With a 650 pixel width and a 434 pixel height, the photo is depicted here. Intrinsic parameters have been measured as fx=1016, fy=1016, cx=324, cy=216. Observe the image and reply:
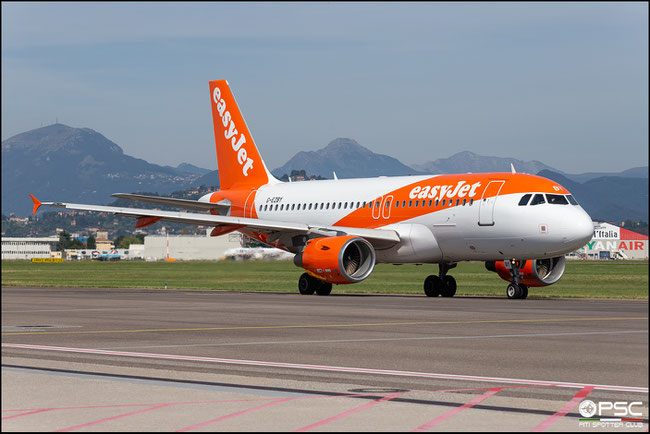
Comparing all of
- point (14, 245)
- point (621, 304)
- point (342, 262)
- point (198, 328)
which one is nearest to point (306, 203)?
point (342, 262)

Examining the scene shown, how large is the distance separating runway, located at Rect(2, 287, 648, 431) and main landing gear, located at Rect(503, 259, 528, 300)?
8.43m

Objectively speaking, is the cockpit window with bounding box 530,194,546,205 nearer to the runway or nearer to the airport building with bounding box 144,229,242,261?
the runway

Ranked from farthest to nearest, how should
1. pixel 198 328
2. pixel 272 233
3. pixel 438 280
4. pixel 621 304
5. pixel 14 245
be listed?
pixel 14 245 < pixel 272 233 < pixel 438 280 < pixel 621 304 < pixel 198 328

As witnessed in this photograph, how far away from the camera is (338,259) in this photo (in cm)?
3325

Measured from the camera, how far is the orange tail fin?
1838 inches

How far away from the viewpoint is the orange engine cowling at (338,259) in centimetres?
3341

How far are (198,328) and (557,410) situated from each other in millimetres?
11535

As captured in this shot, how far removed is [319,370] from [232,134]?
35299 mm

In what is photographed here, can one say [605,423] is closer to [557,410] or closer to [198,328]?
[557,410]

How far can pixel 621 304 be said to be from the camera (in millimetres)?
29062

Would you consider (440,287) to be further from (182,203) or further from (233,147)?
(233,147)

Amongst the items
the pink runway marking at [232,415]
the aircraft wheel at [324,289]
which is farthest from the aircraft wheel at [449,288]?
the pink runway marking at [232,415]

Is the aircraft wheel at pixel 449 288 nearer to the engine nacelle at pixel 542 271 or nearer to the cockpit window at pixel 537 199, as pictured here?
the engine nacelle at pixel 542 271

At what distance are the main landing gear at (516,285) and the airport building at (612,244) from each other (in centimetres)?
246
